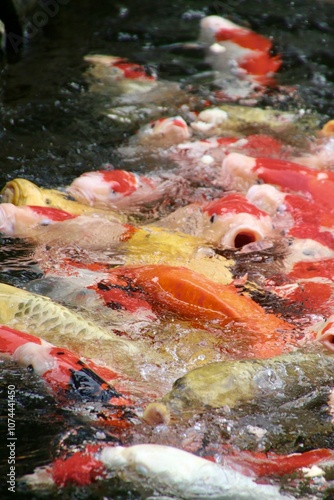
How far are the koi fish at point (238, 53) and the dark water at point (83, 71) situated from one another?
15 cm

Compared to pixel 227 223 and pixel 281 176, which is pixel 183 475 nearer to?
pixel 227 223

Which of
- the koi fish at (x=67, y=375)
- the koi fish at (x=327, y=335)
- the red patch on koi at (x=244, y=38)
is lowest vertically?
the red patch on koi at (x=244, y=38)

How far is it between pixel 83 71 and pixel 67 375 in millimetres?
4955

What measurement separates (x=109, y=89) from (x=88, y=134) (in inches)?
37.2

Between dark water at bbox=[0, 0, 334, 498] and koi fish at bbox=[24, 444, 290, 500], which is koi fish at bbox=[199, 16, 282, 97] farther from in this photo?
koi fish at bbox=[24, 444, 290, 500]

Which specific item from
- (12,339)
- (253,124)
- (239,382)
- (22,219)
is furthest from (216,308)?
(253,124)

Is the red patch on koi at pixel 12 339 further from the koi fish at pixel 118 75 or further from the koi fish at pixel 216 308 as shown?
the koi fish at pixel 118 75

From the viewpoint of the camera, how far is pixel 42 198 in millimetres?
5125

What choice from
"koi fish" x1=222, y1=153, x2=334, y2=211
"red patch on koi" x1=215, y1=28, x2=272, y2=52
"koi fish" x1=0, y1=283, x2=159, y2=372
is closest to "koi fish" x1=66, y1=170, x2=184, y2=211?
"koi fish" x1=222, y1=153, x2=334, y2=211

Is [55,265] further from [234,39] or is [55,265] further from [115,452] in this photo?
[234,39]

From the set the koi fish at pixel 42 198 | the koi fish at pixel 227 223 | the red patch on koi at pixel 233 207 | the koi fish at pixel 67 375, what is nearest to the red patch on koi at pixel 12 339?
the koi fish at pixel 67 375

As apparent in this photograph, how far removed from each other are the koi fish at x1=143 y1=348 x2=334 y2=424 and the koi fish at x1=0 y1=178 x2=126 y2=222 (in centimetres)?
195

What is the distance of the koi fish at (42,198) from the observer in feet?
16.6

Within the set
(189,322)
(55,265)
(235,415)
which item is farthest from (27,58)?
(235,415)
